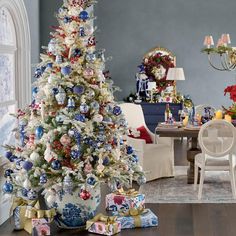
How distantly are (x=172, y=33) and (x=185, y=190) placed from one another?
5124 mm

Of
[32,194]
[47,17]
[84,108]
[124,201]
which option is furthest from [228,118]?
[32,194]

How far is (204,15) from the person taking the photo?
11.8m

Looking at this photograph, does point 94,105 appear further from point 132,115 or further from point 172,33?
point 172,33

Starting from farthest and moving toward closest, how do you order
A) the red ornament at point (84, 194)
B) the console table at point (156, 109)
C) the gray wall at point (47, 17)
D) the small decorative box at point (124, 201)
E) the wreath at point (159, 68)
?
1. the wreath at point (159, 68)
2. the console table at point (156, 109)
3. the gray wall at point (47, 17)
4. the small decorative box at point (124, 201)
5. the red ornament at point (84, 194)

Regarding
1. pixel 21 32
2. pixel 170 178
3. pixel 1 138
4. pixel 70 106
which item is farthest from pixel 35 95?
pixel 170 178

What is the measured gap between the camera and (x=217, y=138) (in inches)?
285

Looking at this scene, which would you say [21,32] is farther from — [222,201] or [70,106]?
[222,201]

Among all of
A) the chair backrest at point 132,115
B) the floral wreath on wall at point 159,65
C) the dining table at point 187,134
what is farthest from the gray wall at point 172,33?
the dining table at point 187,134

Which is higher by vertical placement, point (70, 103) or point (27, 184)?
point (70, 103)

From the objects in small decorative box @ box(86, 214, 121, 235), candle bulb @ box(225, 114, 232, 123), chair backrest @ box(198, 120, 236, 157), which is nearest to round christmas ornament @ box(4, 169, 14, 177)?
small decorative box @ box(86, 214, 121, 235)

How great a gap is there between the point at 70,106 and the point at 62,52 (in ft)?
1.69

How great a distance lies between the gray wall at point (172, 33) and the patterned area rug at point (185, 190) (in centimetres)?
389

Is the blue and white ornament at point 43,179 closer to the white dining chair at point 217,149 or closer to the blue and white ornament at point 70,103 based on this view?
the blue and white ornament at point 70,103

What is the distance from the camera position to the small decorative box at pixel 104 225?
5.45 metres
